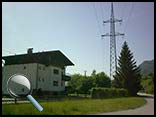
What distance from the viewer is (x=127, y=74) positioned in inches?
1975

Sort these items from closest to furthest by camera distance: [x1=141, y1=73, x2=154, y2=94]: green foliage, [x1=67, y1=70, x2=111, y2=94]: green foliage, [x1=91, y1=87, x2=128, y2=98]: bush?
[x1=91, y1=87, x2=128, y2=98]: bush
[x1=67, y1=70, x2=111, y2=94]: green foliage
[x1=141, y1=73, x2=154, y2=94]: green foliage

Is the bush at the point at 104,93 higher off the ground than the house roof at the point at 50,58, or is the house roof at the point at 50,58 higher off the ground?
the house roof at the point at 50,58

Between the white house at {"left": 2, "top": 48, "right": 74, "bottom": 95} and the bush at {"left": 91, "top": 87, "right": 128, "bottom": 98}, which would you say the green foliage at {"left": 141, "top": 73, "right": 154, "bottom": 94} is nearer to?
the bush at {"left": 91, "top": 87, "right": 128, "bottom": 98}

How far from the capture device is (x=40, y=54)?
106 ft

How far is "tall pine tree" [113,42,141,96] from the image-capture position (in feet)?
161

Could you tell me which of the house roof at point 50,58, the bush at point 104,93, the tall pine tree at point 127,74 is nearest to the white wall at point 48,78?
the house roof at point 50,58

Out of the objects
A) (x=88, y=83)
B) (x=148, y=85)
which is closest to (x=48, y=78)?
(x=88, y=83)

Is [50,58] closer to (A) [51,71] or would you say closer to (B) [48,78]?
(A) [51,71]

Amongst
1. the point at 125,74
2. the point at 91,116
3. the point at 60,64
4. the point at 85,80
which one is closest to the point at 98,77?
the point at 85,80

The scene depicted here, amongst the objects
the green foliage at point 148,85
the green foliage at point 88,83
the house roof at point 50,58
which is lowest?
the green foliage at point 148,85

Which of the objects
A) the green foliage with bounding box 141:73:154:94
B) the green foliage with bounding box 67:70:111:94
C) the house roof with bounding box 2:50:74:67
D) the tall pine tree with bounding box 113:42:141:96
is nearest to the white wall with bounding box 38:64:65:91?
the house roof with bounding box 2:50:74:67

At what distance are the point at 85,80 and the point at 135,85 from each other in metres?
16.8

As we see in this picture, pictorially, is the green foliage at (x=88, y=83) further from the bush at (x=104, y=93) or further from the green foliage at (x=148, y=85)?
the green foliage at (x=148, y=85)

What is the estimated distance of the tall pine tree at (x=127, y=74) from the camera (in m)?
49.0
